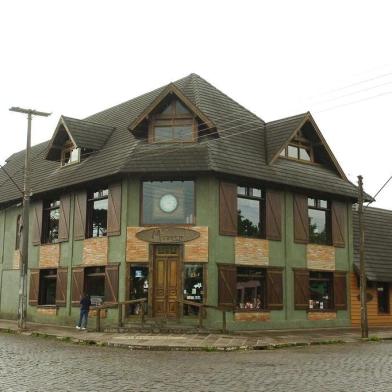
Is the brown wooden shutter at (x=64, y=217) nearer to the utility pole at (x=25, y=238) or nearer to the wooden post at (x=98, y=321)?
the utility pole at (x=25, y=238)

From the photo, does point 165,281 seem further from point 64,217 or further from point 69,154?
point 69,154

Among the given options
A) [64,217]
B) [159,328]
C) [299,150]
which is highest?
[299,150]

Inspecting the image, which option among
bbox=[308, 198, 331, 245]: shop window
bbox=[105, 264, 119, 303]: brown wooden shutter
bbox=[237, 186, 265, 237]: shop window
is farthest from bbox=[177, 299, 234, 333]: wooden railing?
bbox=[308, 198, 331, 245]: shop window

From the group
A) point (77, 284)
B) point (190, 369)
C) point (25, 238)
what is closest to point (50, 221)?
point (77, 284)

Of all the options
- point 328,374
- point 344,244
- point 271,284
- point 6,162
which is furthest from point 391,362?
point 6,162

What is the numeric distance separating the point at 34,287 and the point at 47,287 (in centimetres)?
60

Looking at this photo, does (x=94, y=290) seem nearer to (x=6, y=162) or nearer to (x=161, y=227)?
(x=161, y=227)

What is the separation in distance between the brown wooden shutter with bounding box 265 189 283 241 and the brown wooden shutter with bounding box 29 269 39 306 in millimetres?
11139

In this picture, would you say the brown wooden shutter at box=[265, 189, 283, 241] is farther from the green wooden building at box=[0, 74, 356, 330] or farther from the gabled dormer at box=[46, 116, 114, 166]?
A: the gabled dormer at box=[46, 116, 114, 166]

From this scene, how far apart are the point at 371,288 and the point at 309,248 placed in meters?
4.92

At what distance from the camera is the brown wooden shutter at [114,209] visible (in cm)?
2328

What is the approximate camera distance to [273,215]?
24.7 metres

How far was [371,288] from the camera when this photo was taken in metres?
28.6

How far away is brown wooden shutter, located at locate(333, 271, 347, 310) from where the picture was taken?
87.2 feet
